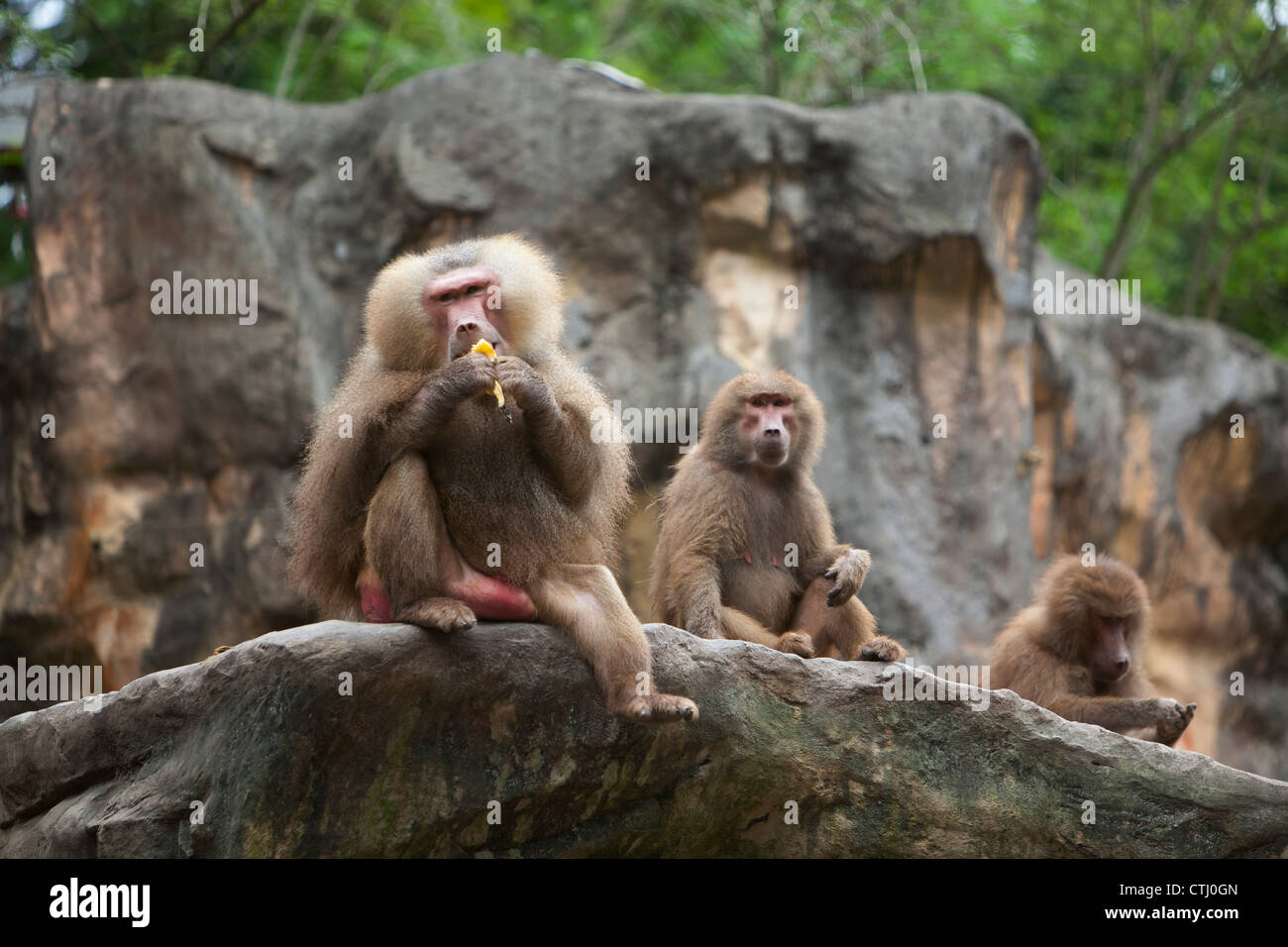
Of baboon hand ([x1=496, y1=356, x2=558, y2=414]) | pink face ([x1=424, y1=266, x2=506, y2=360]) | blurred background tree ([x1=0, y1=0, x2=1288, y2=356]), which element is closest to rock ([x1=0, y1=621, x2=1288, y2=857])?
Answer: baboon hand ([x1=496, y1=356, x2=558, y2=414])

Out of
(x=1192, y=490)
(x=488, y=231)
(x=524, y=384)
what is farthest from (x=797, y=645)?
(x=1192, y=490)

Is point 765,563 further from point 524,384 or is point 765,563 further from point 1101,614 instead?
point 524,384

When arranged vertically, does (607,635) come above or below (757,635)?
above

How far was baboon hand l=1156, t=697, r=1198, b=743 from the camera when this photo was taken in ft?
19.7

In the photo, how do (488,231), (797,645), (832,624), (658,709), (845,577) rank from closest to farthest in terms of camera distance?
(658,709) → (797,645) → (845,577) → (832,624) → (488,231)

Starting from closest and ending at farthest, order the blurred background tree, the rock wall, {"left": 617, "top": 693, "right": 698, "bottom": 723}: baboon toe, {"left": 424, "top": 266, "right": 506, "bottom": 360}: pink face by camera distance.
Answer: {"left": 617, "top": 693, "right": 698, "bottom": 723}: baboon toe, {"left": 424, "top": 266, "right": 506, "bottom": 360}: pink face, the rock wall, the blurred background tree

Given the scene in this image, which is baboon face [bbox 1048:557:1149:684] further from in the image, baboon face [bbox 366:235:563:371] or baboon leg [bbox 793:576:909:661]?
baboon face [bbox 366:235:563:371]

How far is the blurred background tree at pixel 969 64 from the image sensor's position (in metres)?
11.4

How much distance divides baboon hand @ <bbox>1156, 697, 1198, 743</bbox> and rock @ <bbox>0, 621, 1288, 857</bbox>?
2.63ft

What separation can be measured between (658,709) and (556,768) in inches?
20.7

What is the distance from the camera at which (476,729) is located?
470 centimetres

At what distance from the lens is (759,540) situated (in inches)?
249
